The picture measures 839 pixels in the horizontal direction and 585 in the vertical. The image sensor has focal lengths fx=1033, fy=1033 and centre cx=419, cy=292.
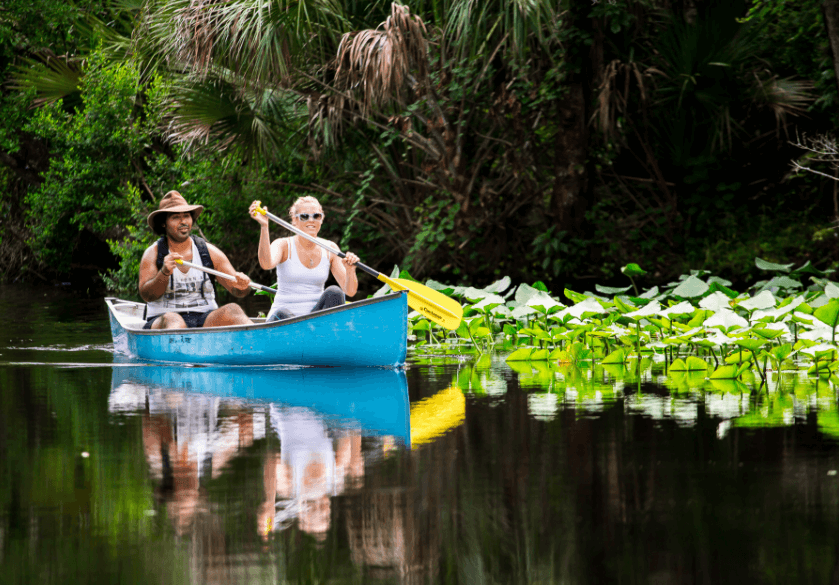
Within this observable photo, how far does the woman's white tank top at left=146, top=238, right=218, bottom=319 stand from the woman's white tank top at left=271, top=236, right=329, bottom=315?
27.5 inches

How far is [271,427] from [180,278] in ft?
9.65

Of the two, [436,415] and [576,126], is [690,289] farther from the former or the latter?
[576,126]

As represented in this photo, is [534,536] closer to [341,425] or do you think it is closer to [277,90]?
[341,425]

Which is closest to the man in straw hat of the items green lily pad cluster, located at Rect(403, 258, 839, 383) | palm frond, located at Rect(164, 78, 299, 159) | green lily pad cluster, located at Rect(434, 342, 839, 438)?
green lily pad cluster, located at Rect(434, 342, 839, 438)

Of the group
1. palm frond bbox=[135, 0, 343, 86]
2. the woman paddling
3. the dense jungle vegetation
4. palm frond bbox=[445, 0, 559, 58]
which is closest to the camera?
the woman paddling

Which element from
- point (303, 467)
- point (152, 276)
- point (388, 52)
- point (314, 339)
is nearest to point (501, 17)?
point (388, 52)

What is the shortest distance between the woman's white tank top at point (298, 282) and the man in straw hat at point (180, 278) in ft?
0.97

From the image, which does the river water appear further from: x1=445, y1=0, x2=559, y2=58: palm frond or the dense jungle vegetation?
the dense jungle vegetation

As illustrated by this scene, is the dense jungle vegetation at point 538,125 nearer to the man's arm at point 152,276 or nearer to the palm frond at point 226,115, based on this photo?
the palm frond at point 226,115

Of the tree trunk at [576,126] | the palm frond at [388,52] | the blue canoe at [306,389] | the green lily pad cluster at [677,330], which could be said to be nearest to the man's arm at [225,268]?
the blue canoe at [306,389]

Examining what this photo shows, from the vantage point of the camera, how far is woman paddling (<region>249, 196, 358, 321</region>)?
6836 mm

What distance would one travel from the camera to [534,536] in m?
3.00

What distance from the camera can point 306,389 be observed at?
234 inches

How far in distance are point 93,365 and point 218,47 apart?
19.1 ft
